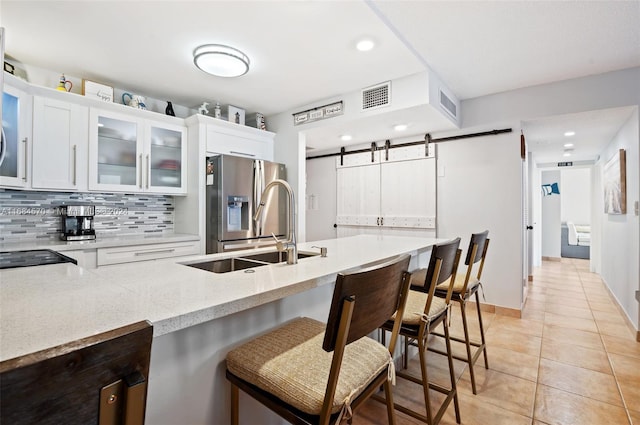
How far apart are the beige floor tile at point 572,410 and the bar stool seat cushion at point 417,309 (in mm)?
899

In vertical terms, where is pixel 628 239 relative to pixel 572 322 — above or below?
above

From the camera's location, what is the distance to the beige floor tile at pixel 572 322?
3.08 metres

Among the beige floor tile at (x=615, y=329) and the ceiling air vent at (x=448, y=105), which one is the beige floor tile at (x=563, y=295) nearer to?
the beige floor tile at (x=615, y=329)

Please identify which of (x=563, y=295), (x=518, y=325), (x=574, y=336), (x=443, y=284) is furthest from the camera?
(x=563, y=295)

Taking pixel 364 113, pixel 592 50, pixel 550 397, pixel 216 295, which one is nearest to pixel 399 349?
pixel 550 397

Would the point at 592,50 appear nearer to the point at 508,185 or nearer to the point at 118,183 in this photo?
the point at 508,185

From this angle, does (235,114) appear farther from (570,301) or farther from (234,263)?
(570,301)

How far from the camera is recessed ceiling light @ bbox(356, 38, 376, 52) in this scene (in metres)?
2.23

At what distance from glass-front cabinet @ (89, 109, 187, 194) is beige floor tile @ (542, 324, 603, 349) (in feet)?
13.0

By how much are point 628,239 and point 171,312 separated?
13.6 feet

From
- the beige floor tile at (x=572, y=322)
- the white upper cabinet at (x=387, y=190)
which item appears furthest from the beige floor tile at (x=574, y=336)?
the white upper cabinet at (x=387, y=190)

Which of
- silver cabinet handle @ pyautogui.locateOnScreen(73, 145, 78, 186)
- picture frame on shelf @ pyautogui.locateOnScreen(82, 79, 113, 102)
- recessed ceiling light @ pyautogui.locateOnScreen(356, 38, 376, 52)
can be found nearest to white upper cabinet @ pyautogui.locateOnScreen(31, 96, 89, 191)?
silver cabinet handle @ pyautogui.locateOnScreen(73, 145, 78, 186)

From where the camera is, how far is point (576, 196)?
9102mm

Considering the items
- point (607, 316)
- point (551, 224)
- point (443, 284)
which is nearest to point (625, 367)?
point (607, 316)
